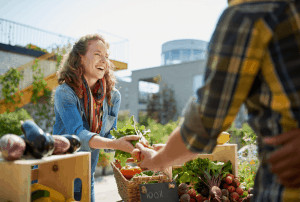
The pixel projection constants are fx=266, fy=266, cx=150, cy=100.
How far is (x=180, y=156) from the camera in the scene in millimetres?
875

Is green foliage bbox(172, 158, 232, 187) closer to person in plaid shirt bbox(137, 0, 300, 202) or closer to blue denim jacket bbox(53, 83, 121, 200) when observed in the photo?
blue denim jacket bbox(53, 83, 121, 200)

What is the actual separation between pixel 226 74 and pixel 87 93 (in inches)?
59.1

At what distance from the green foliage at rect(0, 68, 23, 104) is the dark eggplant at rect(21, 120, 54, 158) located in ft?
32.0

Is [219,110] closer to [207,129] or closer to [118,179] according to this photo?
[207,129]

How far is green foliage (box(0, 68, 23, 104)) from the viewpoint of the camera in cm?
976

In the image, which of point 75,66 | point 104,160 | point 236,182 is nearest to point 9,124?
point 104,160

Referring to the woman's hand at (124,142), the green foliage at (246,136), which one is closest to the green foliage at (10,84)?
the green foliage at (246,136)

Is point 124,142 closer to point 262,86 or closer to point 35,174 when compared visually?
point 35,174

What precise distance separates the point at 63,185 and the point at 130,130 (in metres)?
0.67

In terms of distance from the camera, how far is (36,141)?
3.71ft

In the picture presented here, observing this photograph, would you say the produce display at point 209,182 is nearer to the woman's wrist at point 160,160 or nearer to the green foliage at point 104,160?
the woman's wrist at point 160,160

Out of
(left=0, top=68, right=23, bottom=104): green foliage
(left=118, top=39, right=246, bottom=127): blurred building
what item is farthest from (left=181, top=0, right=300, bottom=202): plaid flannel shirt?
(left=118, top=39, right=246, bottom=127): blurred building

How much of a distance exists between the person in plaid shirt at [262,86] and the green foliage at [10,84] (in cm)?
1044

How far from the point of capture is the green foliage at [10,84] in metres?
9.76
